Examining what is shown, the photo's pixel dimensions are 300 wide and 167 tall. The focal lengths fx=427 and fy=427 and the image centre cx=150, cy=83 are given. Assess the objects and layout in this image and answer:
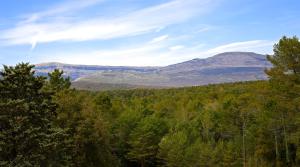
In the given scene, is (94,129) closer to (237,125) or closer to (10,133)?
(10,133)

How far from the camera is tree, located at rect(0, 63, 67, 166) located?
27422 millimetres

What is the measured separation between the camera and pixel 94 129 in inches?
1657

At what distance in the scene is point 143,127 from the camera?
228ft

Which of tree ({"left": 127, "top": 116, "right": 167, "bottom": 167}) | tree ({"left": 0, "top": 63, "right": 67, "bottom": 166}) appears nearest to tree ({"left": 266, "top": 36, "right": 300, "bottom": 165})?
tree ({"left": 0, "top": 63, "right": 67, "bottom": 166})

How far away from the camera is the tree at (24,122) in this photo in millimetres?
27422

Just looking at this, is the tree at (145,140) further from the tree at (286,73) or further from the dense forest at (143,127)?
the tree at (286,73)

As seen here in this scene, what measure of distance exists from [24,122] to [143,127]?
4217 centimetres

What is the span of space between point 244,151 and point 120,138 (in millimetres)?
22570

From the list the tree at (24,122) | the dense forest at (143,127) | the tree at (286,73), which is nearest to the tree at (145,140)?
the dense forest at (143,127)

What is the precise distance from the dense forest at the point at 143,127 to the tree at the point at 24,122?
6 cm

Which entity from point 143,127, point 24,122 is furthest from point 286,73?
point 143,127

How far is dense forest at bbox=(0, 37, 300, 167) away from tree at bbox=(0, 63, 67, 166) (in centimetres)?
6

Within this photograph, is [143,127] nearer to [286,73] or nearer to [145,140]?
[145,140]

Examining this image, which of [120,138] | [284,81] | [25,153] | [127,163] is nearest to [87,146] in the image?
[25,153]
